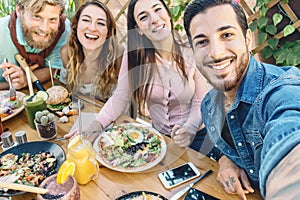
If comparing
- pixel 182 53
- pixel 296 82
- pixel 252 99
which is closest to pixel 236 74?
pixel 252 99

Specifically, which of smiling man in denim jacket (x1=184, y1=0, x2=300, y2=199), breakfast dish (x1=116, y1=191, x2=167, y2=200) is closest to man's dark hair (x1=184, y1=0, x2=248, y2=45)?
smiling man in denim jacket (x1=184, y1=0, x2=300, y2=199)

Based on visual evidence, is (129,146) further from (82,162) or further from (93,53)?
(93,53)

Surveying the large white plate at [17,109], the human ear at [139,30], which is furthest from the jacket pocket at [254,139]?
the large white plate at [17,109]

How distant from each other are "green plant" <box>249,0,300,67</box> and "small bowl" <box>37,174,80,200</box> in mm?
1335

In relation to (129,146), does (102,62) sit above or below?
above

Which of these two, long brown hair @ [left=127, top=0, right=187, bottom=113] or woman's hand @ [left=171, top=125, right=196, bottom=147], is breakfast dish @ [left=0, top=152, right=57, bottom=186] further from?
long brown hair @ [left=127, top=0, right=187, bottom=113]

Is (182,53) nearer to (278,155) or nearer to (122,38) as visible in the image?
(122,38)

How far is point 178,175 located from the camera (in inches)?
33.6

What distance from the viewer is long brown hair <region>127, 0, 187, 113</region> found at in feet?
3.67

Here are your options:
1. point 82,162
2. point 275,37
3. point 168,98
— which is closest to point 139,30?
point 168,98

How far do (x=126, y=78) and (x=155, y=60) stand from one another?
160 mm

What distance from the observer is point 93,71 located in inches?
54.9

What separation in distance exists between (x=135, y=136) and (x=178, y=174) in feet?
0.73

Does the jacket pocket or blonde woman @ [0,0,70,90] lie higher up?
blonde woman @ [0,0,70,90]
